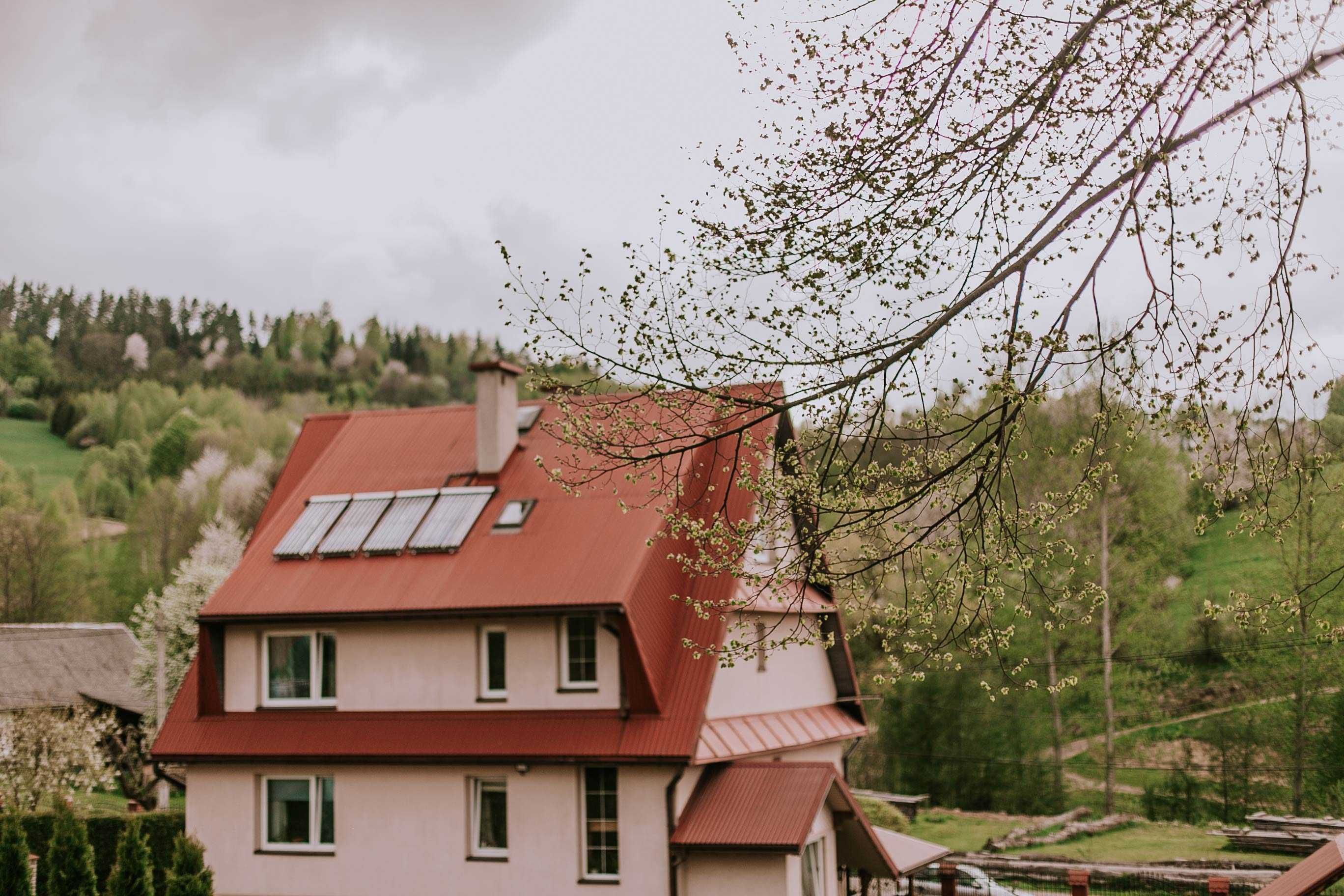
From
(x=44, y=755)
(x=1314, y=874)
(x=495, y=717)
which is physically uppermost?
(x=495, y=717)

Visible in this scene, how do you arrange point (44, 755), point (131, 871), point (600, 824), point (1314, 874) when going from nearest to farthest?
point (1314, 874)
point (131, 871)
point (600, 824)
point (44, 755)

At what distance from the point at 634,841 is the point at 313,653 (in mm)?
6283

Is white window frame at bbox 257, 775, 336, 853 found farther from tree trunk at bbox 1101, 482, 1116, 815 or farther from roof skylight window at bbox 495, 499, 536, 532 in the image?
tree trunk at bbox 1101, 482, 1116, 815

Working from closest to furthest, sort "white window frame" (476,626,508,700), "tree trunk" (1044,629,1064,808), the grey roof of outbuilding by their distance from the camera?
"white window frame" (476,626,508,700)
"tree trunk" (1044,629,1064,808)
the grey roof of outbuilding

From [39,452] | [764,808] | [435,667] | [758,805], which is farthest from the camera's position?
[39,452]

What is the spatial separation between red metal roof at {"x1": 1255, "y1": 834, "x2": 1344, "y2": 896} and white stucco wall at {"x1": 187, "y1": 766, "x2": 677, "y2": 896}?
14.1 m

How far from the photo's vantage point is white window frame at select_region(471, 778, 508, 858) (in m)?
19.2

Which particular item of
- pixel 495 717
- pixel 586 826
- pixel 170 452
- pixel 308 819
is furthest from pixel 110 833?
pixel 170 452

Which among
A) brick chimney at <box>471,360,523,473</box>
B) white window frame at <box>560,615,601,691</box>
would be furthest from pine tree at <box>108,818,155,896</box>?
brick chimney at <box>471,360,523,473</box>

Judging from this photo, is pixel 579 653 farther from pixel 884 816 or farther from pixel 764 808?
pixel 884 816

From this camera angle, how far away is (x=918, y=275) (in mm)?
9008

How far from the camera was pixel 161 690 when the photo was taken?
3903cm

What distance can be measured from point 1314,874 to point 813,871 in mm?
16078

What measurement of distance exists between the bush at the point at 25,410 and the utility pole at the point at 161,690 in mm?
94472
